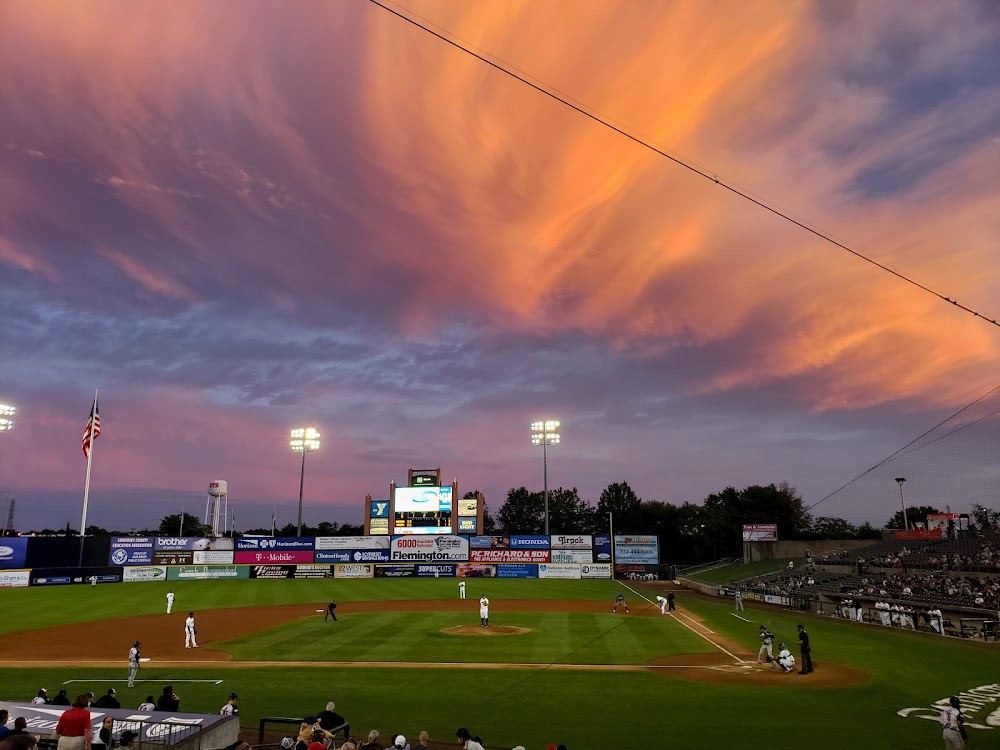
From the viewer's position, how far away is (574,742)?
1495 centimetres

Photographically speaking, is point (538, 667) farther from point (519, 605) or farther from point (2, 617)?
point (2, 617)

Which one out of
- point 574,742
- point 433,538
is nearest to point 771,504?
point 433,538

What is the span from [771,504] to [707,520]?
11.2 metres

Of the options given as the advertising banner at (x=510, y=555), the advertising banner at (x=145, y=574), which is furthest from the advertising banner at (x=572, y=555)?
→ the advertising banner at (x=145, y=574)

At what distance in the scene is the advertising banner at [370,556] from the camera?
70.9 meters

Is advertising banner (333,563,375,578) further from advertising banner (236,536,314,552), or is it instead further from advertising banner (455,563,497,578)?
advertising banner (455,563,497,578)

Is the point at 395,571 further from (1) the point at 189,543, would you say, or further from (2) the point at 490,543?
(1) the point at 189,543

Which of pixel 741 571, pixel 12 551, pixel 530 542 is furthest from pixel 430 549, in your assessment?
pixel 12 551

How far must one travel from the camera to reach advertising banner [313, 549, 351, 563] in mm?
70875

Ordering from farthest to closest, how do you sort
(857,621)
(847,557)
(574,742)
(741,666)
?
(847,557), (857,621), (741,666), (574,742)

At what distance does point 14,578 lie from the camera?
57375 mm

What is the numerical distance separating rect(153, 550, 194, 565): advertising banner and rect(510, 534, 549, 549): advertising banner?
114ft

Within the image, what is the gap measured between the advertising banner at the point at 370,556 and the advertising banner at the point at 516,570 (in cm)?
1255

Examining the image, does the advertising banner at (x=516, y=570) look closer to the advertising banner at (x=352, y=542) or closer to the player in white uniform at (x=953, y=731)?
the advertising banner at (x=352, y=542)
